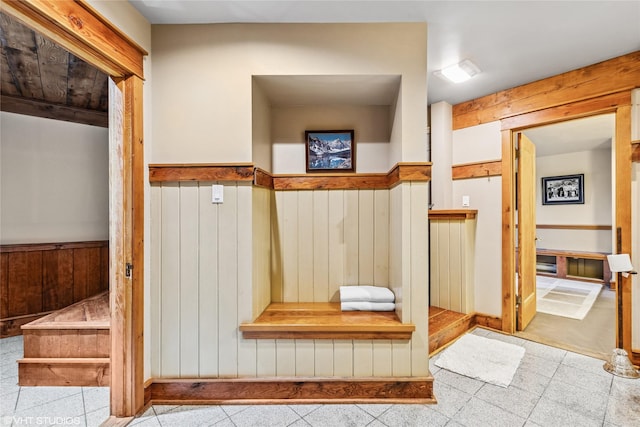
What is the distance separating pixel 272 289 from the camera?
7.05 ft

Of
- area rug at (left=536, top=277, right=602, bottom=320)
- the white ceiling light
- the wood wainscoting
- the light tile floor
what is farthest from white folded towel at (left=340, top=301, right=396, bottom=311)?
the wood wainscoting

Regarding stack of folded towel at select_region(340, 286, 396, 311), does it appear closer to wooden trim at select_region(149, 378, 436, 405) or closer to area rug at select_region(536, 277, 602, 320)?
wooden trim at select_region(149, 378, 436, 405)

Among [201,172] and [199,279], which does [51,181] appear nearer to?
[201,172]

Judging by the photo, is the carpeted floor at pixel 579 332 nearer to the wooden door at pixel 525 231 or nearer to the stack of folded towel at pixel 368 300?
the wooden door at pixel 525 231

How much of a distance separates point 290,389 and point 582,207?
6337mm

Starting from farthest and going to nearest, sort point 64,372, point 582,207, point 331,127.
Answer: point 582,207, point 331,127, point 64,372

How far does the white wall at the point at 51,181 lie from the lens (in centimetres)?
267

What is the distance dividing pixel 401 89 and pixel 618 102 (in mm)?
1923

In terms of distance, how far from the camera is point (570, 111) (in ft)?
7.70

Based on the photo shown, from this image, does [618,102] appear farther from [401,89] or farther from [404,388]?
[404,388]

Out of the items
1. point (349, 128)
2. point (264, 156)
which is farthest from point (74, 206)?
point (349, 128)

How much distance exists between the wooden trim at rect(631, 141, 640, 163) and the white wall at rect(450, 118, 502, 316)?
882 mm

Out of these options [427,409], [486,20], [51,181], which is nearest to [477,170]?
[486,20]

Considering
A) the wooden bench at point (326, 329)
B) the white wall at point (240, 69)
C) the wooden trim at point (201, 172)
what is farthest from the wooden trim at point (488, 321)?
the wooden trim at point (201, 172)
